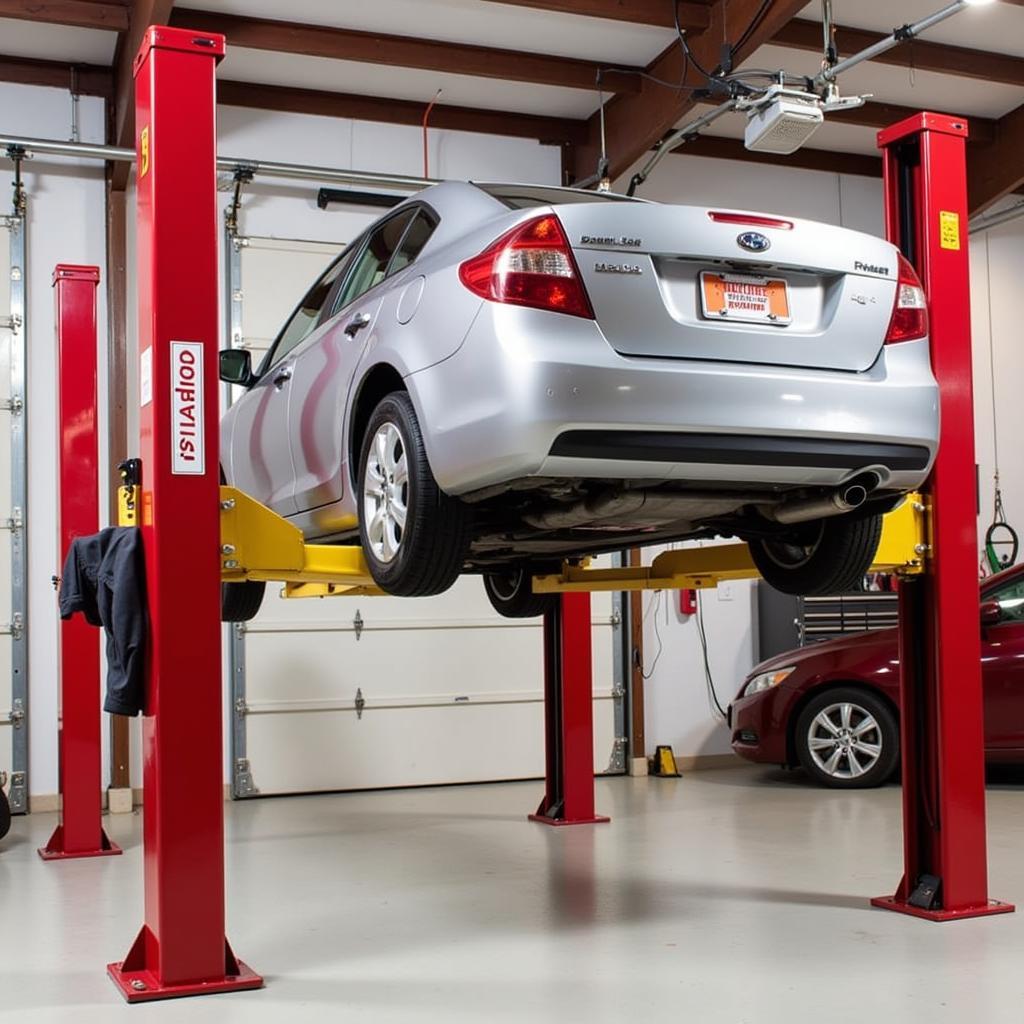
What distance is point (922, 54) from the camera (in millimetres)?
9078

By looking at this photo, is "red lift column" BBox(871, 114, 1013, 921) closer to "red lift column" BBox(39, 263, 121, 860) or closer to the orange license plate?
the orange license plate

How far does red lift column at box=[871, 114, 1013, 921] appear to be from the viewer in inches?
204

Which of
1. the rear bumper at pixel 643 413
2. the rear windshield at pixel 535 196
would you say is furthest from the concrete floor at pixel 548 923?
the rear windshield at pixel 535 196

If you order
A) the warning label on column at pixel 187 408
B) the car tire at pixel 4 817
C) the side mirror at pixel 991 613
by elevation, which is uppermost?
the warning label on column at pixel 187 408

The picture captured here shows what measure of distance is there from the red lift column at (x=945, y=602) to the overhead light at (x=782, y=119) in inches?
72.4

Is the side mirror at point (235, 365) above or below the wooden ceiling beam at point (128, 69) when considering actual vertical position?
below

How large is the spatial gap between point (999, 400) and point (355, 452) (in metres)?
8.49

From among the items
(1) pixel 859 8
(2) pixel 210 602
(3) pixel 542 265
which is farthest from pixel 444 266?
(1) pixel 859 8

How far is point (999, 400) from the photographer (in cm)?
1154

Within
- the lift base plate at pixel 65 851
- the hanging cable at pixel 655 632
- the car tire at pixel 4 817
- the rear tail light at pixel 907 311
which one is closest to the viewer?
the rear tail light at pixel 907 311

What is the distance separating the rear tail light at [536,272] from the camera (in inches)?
143

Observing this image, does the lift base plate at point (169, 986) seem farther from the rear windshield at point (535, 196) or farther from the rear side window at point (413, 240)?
the rear windshield at point (535, 196)

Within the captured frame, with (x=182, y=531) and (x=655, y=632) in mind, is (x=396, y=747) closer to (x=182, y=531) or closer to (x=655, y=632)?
(x=655, y=632)

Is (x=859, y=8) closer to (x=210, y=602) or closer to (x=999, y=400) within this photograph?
(x=999, y=400)
